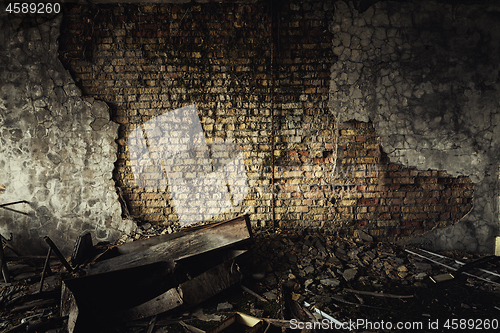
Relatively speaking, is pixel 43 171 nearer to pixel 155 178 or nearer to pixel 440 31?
pixel 155 178

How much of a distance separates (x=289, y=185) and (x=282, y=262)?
33.5 inches

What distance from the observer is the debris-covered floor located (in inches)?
78.2

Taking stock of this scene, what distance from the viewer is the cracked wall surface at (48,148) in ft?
9.20

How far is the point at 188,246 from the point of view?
95.4 inches

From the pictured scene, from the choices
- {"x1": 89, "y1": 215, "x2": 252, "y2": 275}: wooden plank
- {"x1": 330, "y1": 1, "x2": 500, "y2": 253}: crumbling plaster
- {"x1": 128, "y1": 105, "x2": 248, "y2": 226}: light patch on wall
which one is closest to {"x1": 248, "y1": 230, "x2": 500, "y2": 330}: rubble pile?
{"x1": 89, "y1": 215, "x2": 252, "y2": 275}: wooden plank

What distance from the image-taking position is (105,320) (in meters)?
1.95

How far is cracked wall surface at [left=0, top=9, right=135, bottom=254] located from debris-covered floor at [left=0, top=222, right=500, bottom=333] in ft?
1.44

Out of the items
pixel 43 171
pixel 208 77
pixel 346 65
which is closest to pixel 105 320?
pixel 43 171

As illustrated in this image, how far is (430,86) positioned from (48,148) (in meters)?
4.31

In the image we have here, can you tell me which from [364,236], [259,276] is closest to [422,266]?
[364,236]

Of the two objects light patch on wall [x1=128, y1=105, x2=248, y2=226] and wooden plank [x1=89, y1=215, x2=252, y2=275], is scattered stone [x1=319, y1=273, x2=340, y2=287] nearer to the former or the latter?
wooden plank [x1=89, y1=215, x2=252, y2=275]

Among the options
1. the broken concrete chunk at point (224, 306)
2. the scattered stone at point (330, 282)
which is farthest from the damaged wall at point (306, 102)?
the broken concrete chunk at point (224, 306)

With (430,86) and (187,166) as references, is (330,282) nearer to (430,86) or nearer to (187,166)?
(187,166)

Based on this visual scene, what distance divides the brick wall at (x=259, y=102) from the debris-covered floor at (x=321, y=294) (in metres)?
0.41
